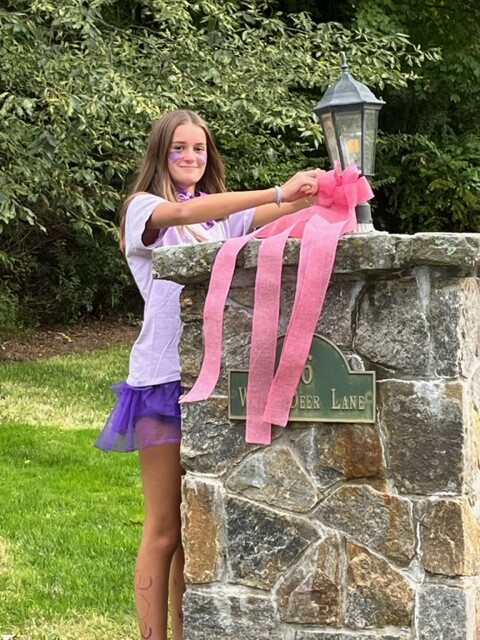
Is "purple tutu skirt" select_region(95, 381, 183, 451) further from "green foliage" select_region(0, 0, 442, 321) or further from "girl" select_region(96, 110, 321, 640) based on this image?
"green foliage" select_region(0, 0, 442, 321)

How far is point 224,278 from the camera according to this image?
2.76 meters

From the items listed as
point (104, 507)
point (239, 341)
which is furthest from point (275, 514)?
point (104, 507)

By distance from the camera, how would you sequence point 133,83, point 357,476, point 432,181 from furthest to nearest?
point 432,181 → point 133,83 → point 357,476

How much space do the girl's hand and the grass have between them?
1.82 meters

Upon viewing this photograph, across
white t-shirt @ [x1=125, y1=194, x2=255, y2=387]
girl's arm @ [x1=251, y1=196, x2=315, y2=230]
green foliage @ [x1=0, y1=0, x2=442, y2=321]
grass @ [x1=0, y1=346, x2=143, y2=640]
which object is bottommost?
grass @ [x1=0, y1=346, x2=143, y2=640]

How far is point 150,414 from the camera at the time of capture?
115 inches

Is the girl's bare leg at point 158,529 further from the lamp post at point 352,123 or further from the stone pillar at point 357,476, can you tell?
the lamp post at point 352,123

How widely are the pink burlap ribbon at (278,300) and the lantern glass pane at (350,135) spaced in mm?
110

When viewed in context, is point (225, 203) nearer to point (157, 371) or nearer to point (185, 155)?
point (185, 155)

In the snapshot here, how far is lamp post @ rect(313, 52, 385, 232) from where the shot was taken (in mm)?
2908

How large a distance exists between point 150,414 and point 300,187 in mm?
813

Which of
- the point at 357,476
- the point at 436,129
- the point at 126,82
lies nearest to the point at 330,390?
the point at 357,476

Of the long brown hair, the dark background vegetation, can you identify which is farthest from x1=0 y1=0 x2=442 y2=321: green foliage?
the long brown hair

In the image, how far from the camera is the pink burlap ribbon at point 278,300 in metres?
2.68
